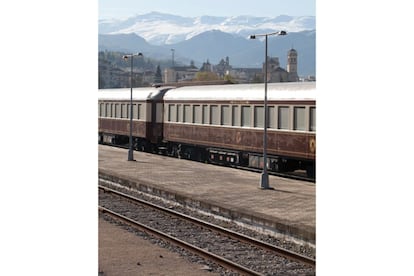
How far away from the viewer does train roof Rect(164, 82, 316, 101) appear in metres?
20.9

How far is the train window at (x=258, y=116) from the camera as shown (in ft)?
74.8

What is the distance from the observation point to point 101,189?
21.8 metres

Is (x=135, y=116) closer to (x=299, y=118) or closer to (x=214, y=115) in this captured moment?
(x=214, y=115)

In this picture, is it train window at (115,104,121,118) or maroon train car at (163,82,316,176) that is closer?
maroon train car at (163,82,316,176)

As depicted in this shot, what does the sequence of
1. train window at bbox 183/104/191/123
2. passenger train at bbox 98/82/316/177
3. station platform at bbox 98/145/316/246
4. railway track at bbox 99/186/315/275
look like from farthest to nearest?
train window at bbox 183/104/191/123 → passenger train at bbox 98/82/316/177 → station platform at bbox 98/145/316/246 → railway track at bbox 99/186/315/275

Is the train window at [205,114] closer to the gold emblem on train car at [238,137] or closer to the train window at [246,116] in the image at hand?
the gold emblem on train car at [238,137]

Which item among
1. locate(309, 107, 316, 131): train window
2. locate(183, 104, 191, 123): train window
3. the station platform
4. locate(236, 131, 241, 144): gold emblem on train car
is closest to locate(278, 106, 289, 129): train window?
locate(309, 107, 316, 131): train window

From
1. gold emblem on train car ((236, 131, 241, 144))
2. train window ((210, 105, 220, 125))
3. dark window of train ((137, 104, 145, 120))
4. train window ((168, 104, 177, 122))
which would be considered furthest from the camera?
dark window of train ((137, 104, 145, 120))

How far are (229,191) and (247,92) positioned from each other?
5.90m

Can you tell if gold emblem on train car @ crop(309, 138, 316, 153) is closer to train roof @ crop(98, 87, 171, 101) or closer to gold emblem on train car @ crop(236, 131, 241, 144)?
gold emblem on train car @ crop(236, 131, 241, 144)

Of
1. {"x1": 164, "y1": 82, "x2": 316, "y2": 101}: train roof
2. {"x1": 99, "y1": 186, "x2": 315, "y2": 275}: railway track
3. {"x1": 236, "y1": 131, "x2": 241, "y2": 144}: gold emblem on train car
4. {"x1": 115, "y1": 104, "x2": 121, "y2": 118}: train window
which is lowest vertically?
{"x1": 99, "y1": 186, "x2": 315, "y2": 275}: railway track

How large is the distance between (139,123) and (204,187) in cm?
1484

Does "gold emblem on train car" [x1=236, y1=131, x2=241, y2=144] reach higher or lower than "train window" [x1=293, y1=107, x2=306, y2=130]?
lower
